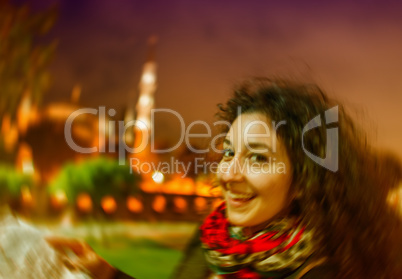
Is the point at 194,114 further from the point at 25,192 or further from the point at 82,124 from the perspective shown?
the point at 25,192

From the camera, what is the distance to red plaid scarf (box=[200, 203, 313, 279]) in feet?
2.36

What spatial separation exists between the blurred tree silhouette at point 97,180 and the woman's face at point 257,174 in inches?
10.4

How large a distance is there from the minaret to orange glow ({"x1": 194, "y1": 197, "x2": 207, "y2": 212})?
0.45ft

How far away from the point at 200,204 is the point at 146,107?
0.86 feet

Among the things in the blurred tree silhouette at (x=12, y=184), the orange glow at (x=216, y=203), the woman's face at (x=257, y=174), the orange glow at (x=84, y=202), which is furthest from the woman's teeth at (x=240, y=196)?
the blurred tree silhouette at (x=12, y=184)

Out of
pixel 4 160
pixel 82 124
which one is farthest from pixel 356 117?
pixel 4 160

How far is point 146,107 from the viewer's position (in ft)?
3.16

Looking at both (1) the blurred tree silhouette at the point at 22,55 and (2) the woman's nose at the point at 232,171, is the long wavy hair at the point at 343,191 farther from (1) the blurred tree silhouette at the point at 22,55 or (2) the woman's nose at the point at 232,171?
(1) the blurred tree silhouette at the point at 22,55

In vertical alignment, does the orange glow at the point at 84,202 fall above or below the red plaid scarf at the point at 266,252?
above

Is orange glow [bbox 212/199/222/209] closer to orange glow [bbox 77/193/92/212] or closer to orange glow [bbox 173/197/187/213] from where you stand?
orange glow [bbox 173/197/187/213]

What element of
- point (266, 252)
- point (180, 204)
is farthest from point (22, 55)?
point (266, 252)

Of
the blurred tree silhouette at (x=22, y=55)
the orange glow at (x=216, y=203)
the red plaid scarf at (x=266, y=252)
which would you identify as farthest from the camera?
the blurred tree silhouette at (x=22, y=55)

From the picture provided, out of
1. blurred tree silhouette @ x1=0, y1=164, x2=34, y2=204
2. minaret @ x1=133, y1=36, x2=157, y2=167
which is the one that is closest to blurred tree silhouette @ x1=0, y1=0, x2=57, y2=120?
blurred tree silhouette @ x1=0, y1=164, x2=34, y2=204

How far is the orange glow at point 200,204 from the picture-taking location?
0.92 meters
